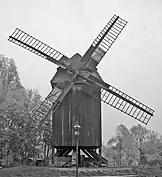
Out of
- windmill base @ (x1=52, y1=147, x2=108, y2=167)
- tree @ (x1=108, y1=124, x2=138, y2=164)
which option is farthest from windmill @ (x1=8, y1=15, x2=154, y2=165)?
tree @ (x1=108, y1=124, x2=138, y2=164)

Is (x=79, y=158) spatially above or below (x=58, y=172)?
above

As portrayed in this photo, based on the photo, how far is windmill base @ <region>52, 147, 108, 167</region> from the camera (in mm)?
26734

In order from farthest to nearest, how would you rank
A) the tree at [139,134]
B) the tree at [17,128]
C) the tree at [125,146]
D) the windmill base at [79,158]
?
the tree at [139,134] → the tree at [125,146] → the tree at [17,128] → the windmill base at [79,158]

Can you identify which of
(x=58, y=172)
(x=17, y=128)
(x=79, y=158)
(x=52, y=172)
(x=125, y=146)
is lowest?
(x=52, y=172)

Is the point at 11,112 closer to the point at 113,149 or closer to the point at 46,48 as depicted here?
the point at 46,48

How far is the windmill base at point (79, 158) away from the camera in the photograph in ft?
87.7

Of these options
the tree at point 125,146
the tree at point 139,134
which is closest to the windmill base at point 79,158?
A: the tree at point 125,146

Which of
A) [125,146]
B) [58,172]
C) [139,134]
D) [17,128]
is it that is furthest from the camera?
[139,134]

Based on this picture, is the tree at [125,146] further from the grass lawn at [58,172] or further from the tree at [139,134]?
the grass lawn at [58,172]

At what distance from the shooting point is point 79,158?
27500 mm

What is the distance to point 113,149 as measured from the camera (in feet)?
195

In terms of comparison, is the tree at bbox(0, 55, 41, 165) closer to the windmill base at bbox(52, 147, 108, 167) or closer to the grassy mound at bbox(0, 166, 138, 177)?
the windmill base at bbox(52, 147, 108, 167)

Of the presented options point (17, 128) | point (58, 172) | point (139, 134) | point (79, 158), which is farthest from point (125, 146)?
point (58, 172)

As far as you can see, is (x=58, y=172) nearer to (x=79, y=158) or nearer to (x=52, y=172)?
(x=52, y=172)
